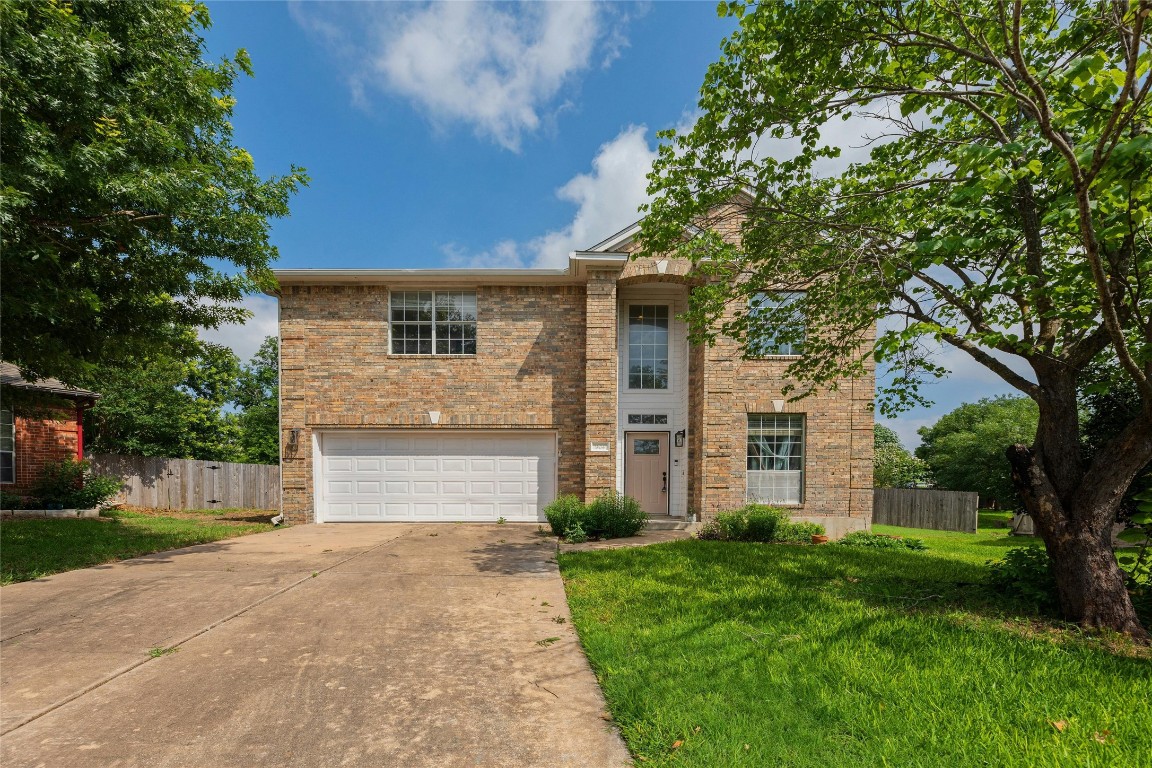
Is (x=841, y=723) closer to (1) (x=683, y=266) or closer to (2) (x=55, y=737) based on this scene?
(2) (x=55, y=737)

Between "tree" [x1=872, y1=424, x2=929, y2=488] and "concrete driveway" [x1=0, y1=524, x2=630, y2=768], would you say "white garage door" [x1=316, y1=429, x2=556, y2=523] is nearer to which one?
"concrete driveway" [x1=0, y1=524, x2=630, y2=768]

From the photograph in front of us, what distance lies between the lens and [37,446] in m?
12.4

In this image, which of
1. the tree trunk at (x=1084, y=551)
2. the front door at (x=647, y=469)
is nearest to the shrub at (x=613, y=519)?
the front door at (x=647, y=469)

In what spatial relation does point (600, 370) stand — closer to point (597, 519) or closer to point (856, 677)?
point (597, 519)

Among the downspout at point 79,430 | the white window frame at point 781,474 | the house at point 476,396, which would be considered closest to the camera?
the white window frame at point 781,474

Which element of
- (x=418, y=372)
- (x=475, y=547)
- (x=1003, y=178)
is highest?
(x=1003, y=178)

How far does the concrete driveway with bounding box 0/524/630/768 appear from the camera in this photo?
2656 millimetres

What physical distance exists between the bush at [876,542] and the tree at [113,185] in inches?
453

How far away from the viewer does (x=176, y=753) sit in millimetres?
2594

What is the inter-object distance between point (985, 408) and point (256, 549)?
137ft

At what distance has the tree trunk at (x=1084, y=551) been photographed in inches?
164

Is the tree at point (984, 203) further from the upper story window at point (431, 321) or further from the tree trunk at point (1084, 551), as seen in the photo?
the upper story window at point (431, 321)

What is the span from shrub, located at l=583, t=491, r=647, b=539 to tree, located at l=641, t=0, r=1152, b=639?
4529 millimetres

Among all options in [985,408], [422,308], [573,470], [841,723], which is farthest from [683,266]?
[985,408]
